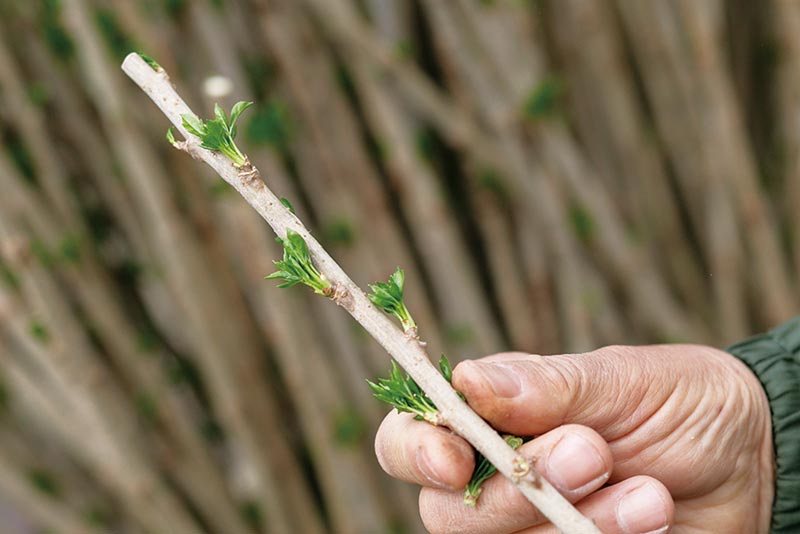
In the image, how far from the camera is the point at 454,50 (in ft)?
3.24

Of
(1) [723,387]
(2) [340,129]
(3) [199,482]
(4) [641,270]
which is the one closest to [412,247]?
(2) [340,129]

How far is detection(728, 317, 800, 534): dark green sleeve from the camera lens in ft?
1.82

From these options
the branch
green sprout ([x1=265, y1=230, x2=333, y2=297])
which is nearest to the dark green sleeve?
the branch

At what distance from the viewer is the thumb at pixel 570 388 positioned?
15.5 inches

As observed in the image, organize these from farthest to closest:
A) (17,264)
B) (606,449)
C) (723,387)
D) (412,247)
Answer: (412,247), (17,264), (723,387), (606,449)

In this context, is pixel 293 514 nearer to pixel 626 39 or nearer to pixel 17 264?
pixel 17 264

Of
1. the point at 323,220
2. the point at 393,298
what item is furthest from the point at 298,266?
the point at 323,220

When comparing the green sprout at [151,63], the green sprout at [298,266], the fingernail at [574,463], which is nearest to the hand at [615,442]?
the fingernail at [574,463]

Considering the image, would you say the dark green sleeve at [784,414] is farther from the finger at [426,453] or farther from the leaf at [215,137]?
the leaf at [215,137]

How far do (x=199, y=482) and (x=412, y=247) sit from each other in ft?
1.59

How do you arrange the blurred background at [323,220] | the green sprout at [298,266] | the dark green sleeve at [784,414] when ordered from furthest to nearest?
1. the blurred background at [323,220]
2. the dark green sleeve at [784,414]
3. the green sprout at [298,266]

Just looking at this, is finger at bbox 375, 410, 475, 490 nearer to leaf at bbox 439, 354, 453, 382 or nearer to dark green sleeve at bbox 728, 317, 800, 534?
leaf at bbox 439, 354, 453, 382

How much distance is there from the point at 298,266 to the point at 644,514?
25cm

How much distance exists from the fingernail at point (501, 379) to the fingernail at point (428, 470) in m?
0.06
